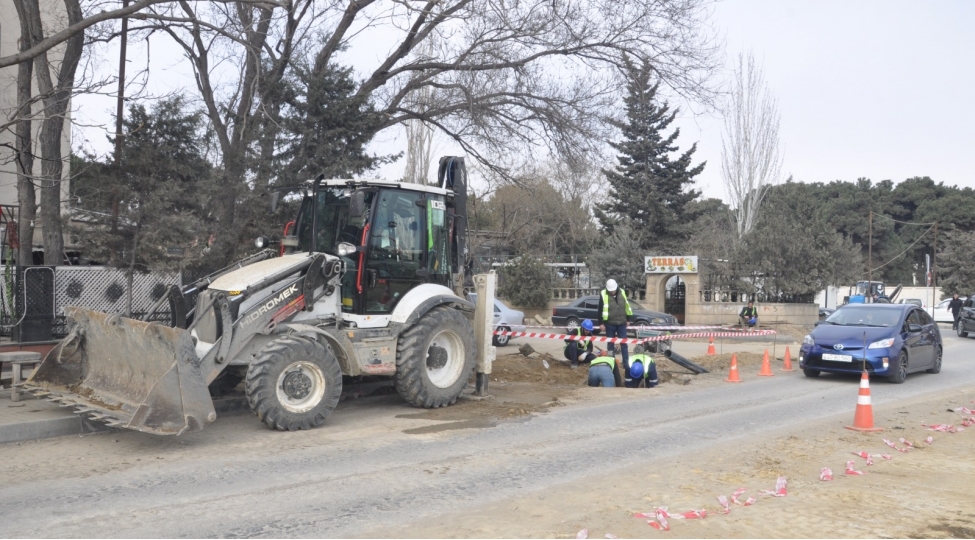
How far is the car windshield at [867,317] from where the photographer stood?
590 inches

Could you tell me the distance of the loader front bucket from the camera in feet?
25.7

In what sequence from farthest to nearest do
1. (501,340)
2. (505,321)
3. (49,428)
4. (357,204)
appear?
(505,321), (501,340), (357,204), (49,428)

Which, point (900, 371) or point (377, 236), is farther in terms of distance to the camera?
point (900, 371)

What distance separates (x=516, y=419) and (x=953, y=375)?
10.8m

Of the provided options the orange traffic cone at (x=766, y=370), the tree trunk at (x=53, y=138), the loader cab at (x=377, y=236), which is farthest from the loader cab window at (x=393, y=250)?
the orange traffic cone at (x=766, y=370)

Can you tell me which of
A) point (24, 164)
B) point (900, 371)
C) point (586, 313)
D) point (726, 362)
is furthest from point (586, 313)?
point (24, 164)

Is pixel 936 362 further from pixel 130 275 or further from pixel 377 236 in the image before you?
pixel 130 275

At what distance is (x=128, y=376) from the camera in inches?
349

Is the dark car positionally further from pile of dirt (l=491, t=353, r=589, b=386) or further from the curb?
the curb

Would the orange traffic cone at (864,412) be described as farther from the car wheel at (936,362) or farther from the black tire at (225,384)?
the black tire at (225,384)

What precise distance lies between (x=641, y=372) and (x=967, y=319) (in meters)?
21.3

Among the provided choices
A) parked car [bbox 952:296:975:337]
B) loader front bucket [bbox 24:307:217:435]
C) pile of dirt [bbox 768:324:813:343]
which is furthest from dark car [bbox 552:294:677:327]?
loader front bucket [bbox 24:307:217:435]

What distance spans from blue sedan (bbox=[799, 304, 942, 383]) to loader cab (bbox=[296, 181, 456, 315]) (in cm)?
777

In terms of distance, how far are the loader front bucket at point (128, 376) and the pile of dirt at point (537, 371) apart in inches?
257
